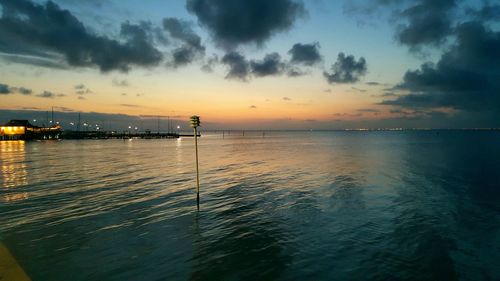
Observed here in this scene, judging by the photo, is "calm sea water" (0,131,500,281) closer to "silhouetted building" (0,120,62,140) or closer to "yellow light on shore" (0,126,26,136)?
"yellow light on shore" (0,126,26,136)

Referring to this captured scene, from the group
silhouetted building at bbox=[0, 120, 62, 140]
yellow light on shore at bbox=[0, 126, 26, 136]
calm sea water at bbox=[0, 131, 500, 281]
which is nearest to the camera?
calm sea water at bbox=[0, 131, 500, 281]

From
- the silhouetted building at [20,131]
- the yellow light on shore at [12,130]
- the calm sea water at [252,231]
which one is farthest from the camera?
the silhouetted building at [20,131]

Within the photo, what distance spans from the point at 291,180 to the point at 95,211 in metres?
20.4

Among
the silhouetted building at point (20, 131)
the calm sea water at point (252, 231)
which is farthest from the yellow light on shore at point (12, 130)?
the calm sea water at point (252, 231)

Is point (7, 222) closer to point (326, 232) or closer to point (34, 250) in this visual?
point (34, 250)

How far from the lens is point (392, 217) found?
1888cm

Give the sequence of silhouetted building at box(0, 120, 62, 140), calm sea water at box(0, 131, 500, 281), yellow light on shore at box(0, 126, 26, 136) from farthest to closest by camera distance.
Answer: silhouetted building at box(0, 120, 62, 140)
yellow light on shore at box(0, 126, 26, 136)
calm sea water at box(0, 131, 500, 281)

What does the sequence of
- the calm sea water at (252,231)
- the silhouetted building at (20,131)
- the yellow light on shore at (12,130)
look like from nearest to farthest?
1. the calm sea water at (252,231)
2. the yellow light on shore at (12,130)
3. the silhouetted building at (20,131)

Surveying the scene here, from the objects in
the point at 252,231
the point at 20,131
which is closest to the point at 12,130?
the point at 20,131

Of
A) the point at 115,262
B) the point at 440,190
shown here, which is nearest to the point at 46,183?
the point at 115,262

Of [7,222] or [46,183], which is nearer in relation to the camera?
[7,222]

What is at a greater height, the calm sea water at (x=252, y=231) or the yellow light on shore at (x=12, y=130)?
the yellow light on shore at (x=12, y=130)

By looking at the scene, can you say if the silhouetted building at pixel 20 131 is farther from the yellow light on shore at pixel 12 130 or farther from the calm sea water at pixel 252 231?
the calm sea water at pixel 252 231

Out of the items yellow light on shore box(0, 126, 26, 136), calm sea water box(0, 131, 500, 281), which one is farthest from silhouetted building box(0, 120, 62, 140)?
calm sea water box(0, 131, 500, 281)
